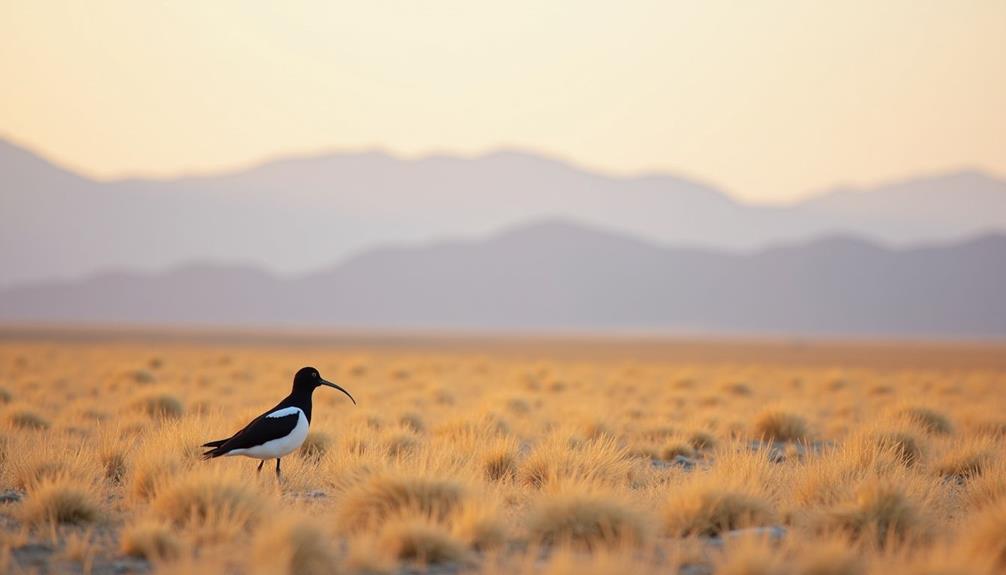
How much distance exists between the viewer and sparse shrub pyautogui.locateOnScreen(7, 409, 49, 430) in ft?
48.7

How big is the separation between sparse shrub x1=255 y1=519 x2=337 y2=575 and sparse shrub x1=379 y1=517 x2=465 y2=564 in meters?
0.53

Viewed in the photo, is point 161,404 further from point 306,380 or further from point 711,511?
point 711,511

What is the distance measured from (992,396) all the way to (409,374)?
1610 cm

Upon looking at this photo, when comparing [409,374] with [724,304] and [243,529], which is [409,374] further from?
[724,304]

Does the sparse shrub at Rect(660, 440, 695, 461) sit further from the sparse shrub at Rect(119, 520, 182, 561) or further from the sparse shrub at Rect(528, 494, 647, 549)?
the sparse shrub at Rect(119, 520, 182, 561)

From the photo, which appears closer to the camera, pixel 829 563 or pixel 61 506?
pixel 829 563

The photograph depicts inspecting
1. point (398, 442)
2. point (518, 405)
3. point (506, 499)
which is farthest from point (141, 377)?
point (506, 499)

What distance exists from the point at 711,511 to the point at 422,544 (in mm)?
2373

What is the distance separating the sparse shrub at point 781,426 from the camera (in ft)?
50.6

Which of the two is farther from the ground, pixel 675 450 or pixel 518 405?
pixel 518 405

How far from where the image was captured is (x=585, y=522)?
740cm

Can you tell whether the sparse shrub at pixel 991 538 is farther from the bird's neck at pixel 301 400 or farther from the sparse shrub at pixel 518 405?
the sparse shrub at pixel 518 405

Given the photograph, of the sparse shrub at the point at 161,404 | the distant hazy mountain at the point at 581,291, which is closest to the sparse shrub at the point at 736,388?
the sparse shrub at the point at 161,404

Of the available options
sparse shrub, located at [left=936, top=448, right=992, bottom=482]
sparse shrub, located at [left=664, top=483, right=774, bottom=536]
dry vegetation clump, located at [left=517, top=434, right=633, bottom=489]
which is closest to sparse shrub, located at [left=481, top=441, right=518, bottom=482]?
dry vegetation clump, located at [left=517, top=434, right=633, bottom=489]
